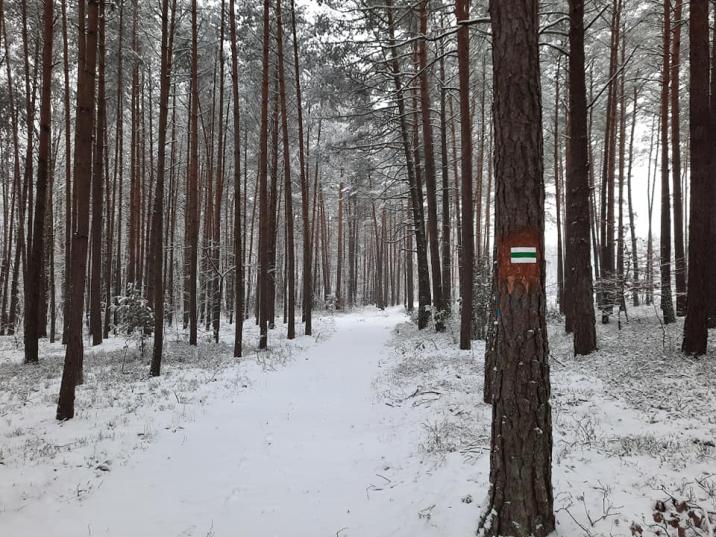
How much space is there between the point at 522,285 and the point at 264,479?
3.88 meters

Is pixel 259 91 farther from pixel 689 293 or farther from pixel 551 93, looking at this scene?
pixel 689 293

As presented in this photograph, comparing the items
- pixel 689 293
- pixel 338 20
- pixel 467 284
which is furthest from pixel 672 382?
pixel 338 20

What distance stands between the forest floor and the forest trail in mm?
21

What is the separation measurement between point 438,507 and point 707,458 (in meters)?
2.74

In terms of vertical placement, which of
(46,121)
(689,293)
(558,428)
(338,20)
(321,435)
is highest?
(338,20)

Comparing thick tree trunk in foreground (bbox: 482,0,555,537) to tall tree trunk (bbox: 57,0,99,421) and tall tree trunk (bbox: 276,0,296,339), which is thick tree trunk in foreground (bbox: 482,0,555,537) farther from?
tall tree trunk (bbox: 276,0,296,339)

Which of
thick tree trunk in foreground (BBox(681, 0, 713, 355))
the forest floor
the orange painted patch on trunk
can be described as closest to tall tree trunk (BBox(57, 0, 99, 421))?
the forest floor

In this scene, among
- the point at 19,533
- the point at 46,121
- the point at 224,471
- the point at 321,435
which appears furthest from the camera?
the point at 46,121

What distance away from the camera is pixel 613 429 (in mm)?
4984

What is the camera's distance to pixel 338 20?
11844 mm

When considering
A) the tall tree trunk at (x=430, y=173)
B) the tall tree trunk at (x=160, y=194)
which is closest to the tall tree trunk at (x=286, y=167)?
the tall tree trunk at (x=430, y=173)

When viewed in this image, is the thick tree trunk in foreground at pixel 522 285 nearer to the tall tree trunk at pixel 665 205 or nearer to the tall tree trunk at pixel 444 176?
the tall tree trunk at pixel 665 205

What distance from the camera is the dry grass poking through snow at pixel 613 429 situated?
323 centimetres

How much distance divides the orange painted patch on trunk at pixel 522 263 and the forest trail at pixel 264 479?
252 centimetres
